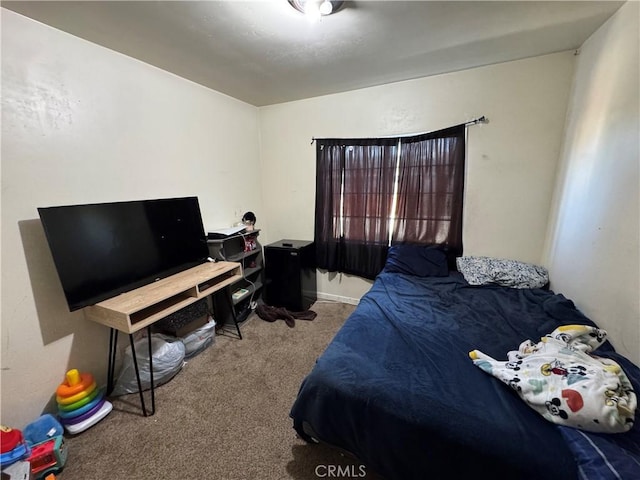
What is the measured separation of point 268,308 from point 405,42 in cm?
269

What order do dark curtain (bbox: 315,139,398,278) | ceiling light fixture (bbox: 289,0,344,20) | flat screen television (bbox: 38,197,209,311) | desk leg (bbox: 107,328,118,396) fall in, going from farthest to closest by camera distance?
dark curtain (bbox: 315,139,398,278), desk leg (bbox: 107,328,118,396), flat screen television (bbox: 38,197,209,311), ceiling light fixture (bbox: 289,0,344,20)

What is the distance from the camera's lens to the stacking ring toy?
1506 mm

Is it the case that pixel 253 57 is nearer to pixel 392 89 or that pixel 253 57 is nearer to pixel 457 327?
pixel 392 89

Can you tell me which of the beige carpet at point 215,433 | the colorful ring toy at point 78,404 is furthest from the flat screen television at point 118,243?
the beige carpet at point 215,433

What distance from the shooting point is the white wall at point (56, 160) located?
1.41 metres

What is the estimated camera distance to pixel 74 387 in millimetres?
1531

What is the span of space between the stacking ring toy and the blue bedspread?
1370 millimetres

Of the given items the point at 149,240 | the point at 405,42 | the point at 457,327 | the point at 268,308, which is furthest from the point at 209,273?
the point at 405,42

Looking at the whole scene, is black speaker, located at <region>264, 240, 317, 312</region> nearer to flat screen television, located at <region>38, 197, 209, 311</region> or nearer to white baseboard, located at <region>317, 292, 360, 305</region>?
white baseboard, located at <region>317, 292, 360, 305</region>

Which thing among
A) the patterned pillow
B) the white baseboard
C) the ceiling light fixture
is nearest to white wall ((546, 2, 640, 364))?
the patterned pillow

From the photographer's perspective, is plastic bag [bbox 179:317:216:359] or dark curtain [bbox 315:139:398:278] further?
dark curtain [bbox 315:139:398:278]

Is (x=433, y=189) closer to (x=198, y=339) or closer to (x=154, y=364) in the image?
(x=198, y=339)

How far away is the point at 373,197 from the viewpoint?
2750mm

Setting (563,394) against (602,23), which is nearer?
(563,394)
